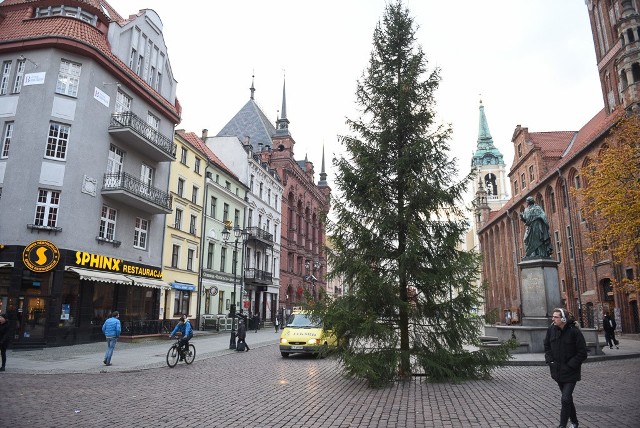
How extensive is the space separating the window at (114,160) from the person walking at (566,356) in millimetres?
22504

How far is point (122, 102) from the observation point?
964 inches

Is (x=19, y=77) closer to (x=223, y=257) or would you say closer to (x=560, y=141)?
(x=223, y=257)

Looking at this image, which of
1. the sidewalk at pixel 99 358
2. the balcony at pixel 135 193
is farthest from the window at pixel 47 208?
the sidewalk at pixel 99 358

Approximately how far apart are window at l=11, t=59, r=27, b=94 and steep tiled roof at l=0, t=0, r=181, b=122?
66cm

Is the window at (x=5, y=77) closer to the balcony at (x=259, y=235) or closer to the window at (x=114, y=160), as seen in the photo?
the window at (x=114, y=160)

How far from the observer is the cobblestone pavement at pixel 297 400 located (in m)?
7.23

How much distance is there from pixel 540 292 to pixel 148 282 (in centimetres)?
2002

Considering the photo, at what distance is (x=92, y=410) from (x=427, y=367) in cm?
747

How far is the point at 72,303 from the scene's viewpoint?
67.4ft

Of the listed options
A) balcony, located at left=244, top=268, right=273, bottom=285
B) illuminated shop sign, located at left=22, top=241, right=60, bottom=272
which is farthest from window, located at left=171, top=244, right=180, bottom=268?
illuminated shop sign, located at left=22, top=241, right=60, bottom=272

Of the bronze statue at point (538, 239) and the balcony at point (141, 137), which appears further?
the balcony at point (141, 137)

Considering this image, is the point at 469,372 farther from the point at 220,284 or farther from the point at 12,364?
the point at 220,284

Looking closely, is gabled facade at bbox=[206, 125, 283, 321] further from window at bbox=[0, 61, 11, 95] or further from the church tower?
the church tower

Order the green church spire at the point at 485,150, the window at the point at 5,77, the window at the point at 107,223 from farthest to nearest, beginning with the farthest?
the green church spire at the point at 485,150 < the window at the point at 107,223 < the window at the point at 5,77
